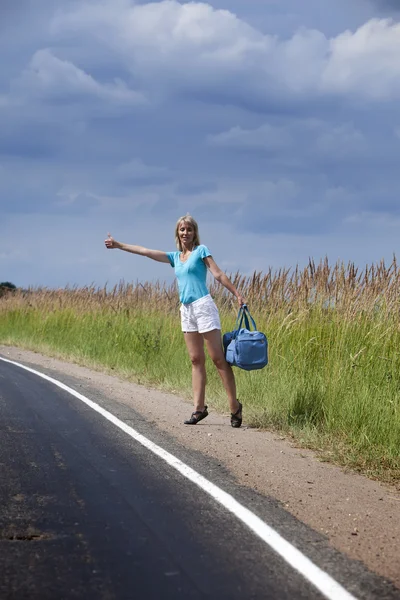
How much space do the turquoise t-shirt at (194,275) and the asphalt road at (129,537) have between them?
2.14m

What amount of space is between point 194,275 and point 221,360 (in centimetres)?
105

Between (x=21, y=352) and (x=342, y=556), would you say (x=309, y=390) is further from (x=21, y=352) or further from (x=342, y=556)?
(x=21, y=352)

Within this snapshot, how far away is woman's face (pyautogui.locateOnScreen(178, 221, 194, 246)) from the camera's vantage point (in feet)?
32.2

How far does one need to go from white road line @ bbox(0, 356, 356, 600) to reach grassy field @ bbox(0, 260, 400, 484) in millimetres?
1702

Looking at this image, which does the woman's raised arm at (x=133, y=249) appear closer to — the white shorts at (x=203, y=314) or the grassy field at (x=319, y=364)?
the white shorts at (x=203, y=314)

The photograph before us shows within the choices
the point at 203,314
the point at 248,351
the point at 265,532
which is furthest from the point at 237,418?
the point at 265,532

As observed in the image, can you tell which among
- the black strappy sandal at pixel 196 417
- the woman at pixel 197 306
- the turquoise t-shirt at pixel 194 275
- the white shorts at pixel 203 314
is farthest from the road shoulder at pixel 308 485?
the turquoise t-shirt at pixel 194 275

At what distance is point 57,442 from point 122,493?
2.37 metres

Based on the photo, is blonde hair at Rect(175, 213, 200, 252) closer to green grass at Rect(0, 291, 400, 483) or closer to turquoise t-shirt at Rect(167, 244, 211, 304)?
turquoise t-shirt at Rect(167, 244, 211, 304)

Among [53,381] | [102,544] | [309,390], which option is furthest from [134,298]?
[102,544]

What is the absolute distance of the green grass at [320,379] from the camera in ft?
28.2

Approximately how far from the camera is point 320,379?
34.3ft

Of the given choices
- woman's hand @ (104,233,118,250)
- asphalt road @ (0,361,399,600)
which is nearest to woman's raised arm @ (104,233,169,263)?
woman's hand @ (104,233,118,250)

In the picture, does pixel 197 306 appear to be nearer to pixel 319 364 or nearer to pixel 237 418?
pixel 237 418
